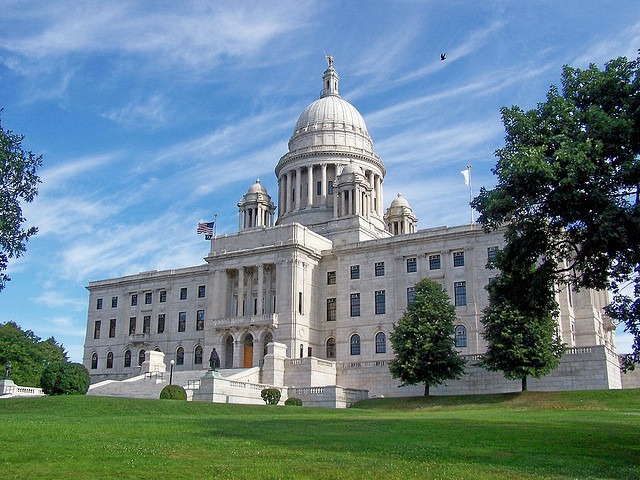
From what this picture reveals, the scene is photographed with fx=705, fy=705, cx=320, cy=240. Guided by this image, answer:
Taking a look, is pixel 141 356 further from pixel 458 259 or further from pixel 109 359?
pixel 458 259

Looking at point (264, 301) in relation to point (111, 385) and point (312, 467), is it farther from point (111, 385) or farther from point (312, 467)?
point (312, 467)

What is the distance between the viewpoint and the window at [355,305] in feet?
229

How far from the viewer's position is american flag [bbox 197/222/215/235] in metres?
79.4

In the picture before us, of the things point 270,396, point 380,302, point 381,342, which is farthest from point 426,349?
point 380,302

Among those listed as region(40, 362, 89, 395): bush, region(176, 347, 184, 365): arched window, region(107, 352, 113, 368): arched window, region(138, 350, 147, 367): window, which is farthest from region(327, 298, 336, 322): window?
region(40, 362, 89, 395): bush

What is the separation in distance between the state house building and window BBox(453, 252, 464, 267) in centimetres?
10

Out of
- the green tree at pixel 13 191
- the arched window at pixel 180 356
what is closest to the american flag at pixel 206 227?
the arched window at pixel 180 356

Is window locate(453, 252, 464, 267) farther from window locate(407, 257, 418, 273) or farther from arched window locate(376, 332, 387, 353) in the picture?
arched window locate(376, 332, 387, 353)

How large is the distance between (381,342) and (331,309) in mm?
7058

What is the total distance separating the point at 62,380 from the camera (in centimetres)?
4516

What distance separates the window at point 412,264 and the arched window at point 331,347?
1053cm

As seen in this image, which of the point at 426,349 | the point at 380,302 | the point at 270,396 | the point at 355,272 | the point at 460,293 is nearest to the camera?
the point at 270,396

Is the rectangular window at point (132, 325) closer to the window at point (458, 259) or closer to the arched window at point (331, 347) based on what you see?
the arched window at point (331, 347)

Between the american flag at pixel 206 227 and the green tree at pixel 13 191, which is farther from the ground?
the american flag at pixel 206 227
